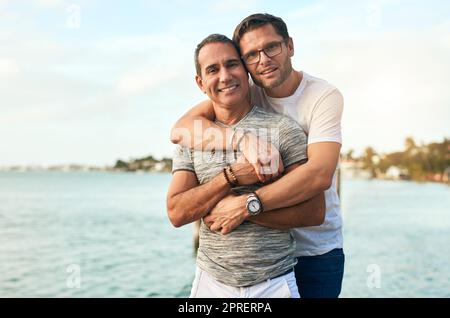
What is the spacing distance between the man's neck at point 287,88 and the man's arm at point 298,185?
394 mm

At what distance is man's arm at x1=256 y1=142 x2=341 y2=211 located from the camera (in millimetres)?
2193

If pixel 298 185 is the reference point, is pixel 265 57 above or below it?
above

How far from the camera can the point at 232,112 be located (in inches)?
94.2

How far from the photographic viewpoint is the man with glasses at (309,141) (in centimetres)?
221

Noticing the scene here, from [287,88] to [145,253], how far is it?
23.7m

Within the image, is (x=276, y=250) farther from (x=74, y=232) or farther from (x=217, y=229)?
(x=74, y=232)

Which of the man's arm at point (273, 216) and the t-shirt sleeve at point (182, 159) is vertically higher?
the t-shirt sleeve at point (182, 159)

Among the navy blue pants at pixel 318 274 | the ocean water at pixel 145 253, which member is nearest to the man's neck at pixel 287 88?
the navy blue pants at pixel 318 274

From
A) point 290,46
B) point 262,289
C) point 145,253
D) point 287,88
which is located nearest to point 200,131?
point 287,88

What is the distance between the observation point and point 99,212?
4697 centimetres

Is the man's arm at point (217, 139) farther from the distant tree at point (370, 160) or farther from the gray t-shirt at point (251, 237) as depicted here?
the distant tree at point (370, 160)

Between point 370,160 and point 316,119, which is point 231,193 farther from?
point 370,160

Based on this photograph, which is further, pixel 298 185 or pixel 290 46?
pixel 290 46

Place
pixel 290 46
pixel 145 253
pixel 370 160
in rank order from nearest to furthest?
pixel 290 46
pixel 145 253
pixel 370 160
